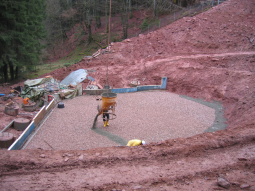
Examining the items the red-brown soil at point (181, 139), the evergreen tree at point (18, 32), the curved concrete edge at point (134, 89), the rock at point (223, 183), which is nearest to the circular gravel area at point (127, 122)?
the curved concrete edge at point (134, 89)

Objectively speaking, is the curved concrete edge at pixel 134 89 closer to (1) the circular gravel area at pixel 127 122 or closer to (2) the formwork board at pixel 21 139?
(1) the circular gravel area at pixel 127 122

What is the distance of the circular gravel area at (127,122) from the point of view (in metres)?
9.24

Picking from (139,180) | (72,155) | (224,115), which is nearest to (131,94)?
(224,115)

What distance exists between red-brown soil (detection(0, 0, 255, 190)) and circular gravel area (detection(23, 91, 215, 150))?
178 centimetres

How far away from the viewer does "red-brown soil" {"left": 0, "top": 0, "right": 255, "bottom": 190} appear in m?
5.36

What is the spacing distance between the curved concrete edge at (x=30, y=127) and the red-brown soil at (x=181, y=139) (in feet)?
5.37

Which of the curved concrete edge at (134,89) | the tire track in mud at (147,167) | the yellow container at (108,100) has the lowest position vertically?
the curved concrete edge at (134,89)

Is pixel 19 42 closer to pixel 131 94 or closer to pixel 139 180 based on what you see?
pixel 131 94

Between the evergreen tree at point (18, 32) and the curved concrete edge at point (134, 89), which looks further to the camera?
the evergreen tree at point (18, 32)

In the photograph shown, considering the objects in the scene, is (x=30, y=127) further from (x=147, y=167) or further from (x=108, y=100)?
(x=147, y=167)

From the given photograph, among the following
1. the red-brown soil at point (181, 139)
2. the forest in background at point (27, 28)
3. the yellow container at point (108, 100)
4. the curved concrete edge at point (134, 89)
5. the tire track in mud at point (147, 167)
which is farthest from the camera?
the forest in background at point (27, 28)

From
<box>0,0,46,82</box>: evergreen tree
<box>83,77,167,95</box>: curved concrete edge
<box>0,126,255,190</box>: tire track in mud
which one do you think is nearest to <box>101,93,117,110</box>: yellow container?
<box>0,126,255,190</box>: tire track in mud

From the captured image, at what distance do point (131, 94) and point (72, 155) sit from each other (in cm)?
1021

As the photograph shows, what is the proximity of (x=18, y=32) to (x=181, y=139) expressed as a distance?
17.9m
